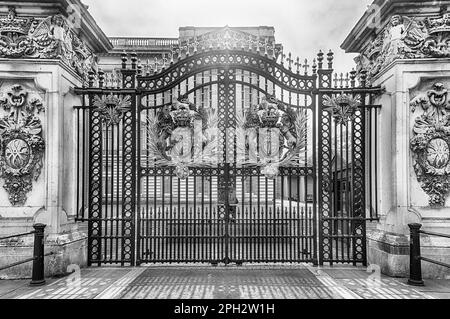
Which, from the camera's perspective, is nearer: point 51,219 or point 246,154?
point 51,219

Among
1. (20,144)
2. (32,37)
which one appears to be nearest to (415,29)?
(32,37)

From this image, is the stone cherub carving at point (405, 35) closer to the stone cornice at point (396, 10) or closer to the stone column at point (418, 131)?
the stone column at point (418, 131)

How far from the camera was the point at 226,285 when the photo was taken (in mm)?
5820

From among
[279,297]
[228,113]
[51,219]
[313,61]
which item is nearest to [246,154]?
[228,113]

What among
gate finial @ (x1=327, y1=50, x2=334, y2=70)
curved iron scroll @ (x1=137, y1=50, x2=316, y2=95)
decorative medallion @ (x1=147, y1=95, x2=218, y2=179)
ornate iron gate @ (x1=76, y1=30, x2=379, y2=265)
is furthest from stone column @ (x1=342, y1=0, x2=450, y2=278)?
decorative medallion @ (x1=147, y1=95, x2=218, y2=179)

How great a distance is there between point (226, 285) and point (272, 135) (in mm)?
3229

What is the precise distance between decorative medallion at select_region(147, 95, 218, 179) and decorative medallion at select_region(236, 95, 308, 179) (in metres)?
0.65

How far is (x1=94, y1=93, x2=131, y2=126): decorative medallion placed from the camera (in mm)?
6988

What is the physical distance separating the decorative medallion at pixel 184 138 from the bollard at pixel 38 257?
2521 mm

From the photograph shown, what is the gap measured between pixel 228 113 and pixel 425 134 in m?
3.97

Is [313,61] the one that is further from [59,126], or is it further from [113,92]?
[59,126]

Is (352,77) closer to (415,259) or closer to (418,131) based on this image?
(418,131)

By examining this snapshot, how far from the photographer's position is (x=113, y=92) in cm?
706

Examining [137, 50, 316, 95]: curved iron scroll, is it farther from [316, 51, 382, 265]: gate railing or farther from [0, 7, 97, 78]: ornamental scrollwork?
[0, 7, 97, 78]: ornamental scrollwork
